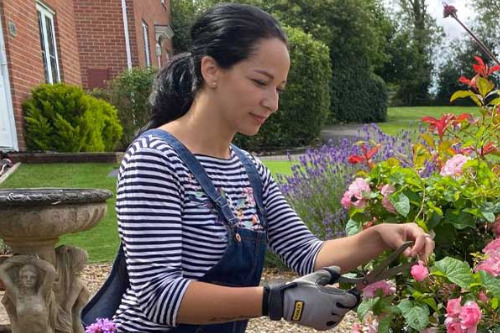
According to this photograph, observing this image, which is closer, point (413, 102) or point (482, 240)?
point (482, 240)

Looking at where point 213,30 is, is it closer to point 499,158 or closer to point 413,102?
point 499,158

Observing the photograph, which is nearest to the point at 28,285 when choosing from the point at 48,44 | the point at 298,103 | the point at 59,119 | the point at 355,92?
the point at 59,119

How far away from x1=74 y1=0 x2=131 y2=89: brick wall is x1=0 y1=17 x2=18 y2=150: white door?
5796mm

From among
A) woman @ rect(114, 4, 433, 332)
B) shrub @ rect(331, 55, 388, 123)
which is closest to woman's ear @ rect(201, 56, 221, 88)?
woman @ rect(114, 4, 433, 332)

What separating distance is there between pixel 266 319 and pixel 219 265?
2633mm

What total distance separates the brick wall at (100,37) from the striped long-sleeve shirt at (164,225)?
42.6 ft

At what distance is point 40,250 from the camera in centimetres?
299

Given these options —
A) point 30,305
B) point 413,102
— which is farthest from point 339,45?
point 30,305

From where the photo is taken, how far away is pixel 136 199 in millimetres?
1347

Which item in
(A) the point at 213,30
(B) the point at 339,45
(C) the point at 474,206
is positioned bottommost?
(C) the point at 474,206

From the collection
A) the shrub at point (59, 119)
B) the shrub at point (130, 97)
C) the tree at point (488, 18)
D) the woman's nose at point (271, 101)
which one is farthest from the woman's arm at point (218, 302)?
the tree at point (488, 18)

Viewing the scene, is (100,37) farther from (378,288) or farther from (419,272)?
(419,272)

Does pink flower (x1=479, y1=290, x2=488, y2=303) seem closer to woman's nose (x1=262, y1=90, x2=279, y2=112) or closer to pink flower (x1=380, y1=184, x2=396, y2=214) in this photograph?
pink flower (x1=380, y1=184, x2=396, y2=214)

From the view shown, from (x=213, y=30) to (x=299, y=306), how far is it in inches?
30.7
